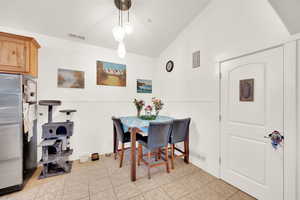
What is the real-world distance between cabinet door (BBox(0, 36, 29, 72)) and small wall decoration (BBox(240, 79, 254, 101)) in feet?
10.8

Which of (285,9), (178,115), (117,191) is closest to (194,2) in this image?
(285,9)

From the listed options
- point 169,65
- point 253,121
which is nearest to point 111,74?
point 169,65

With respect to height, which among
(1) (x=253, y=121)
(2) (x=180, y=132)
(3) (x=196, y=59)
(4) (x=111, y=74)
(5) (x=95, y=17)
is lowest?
(2) (x=180, y=132)

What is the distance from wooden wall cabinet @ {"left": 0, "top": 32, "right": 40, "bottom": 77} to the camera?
178 cm

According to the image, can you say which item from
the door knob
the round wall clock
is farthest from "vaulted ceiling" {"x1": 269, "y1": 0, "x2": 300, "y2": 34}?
the round wall clock

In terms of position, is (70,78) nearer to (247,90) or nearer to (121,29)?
(121,29)

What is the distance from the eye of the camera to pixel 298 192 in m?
1.40

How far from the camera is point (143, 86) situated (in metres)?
3.62

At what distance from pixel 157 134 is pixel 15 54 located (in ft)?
8.13

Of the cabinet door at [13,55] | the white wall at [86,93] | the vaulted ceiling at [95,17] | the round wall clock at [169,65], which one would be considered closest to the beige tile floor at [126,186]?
the white wall at [86,93]

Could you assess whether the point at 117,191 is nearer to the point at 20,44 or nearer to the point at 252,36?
the point at 20,44

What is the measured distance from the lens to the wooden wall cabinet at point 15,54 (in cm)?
178

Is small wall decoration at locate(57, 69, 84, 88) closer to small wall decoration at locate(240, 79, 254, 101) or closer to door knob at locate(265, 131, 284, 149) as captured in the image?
small wall decoration at locate(240, 79, 254, 101)

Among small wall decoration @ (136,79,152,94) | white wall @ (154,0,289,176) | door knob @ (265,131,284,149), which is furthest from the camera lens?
small wall decoration @ (136,79,152,94)
